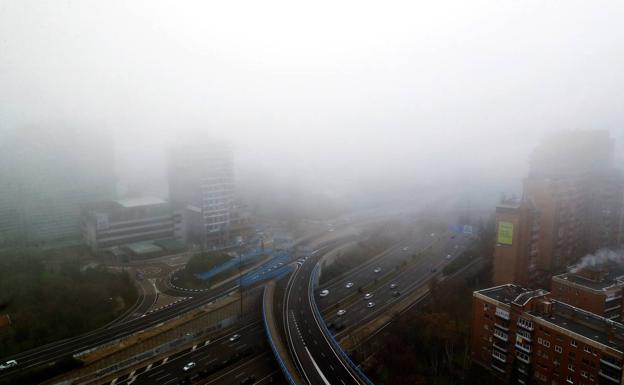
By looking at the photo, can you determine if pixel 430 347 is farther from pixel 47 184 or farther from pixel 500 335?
pixel 47 184

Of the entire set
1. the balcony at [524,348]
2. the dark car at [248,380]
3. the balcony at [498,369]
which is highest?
the balcony at [524,348]

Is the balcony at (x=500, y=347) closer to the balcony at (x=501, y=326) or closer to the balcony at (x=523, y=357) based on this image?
the balcony at (x=523, y=357)

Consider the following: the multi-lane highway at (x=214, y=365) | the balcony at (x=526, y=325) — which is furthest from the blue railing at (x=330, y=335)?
the balcony at (x=526, y=325)

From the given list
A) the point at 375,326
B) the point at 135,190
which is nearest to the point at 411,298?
the point at 375,326

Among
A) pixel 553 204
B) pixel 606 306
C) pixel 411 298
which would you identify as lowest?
pixel 411 298

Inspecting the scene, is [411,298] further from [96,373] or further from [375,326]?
[96,373]

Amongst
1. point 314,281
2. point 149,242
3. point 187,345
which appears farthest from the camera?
point 149,242
